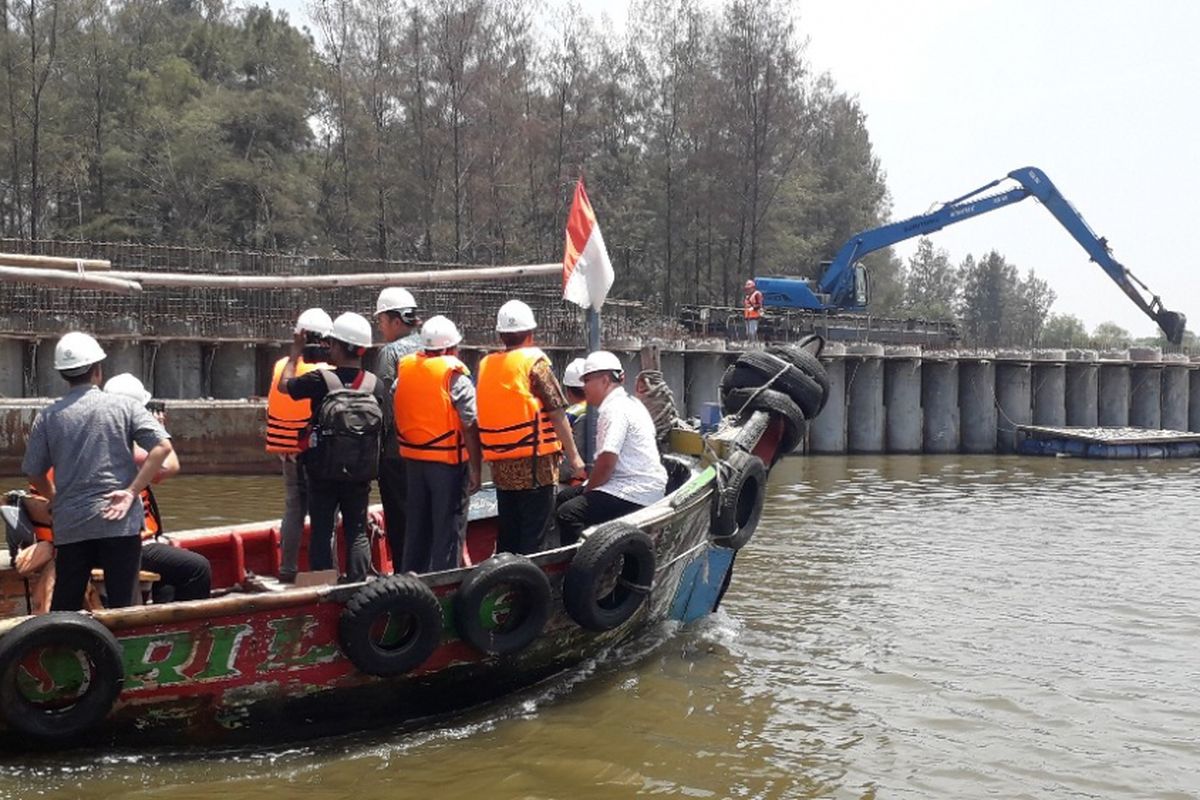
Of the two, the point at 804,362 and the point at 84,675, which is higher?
the point at 804,362

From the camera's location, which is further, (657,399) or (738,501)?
(657,399)

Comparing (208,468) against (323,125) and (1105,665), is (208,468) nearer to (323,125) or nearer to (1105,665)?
(1105,665)

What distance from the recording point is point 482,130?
124ft

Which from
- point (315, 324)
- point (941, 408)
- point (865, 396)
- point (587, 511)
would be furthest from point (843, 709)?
point (941, 408)

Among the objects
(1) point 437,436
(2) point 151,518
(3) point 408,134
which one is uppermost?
(3) point 408,134

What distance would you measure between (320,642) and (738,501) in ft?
12.0

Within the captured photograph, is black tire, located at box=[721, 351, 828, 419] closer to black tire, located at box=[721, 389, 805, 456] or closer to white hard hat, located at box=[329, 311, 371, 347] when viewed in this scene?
black tire, located at box=[721, 389, 805, 456]

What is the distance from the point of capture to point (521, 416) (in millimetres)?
7020

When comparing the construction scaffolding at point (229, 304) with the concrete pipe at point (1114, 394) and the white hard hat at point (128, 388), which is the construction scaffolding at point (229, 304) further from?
the white hard hat at point (128, 388)

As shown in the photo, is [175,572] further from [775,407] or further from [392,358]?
[775,407]

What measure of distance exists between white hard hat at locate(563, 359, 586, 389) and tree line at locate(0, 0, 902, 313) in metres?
25.1

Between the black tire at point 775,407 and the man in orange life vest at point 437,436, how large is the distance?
3.47 m

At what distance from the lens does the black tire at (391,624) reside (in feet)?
20.6

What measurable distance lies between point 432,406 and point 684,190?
37500 millimetres
